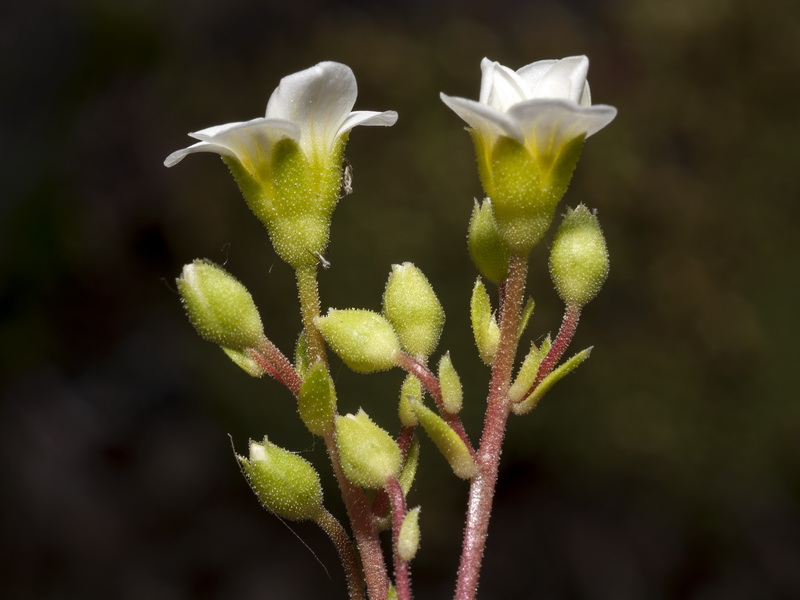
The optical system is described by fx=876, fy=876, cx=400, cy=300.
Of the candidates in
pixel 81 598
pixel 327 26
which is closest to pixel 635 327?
pixel 327 26

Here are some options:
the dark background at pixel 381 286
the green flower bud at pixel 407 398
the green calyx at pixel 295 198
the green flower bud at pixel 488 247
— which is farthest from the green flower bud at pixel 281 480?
the dark background at pixel 381 286

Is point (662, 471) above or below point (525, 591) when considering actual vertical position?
above

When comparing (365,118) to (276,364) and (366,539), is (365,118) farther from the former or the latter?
(366,539)

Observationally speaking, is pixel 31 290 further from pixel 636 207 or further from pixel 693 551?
pixel 693 551

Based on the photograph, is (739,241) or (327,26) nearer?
(739,241)

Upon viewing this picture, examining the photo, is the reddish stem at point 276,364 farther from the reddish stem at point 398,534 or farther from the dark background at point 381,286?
the dark background at point 381,286

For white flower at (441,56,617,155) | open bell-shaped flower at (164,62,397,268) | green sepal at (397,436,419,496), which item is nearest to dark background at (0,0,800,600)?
green sepal at (397,436,419,496)

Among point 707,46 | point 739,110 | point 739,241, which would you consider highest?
point 707,46

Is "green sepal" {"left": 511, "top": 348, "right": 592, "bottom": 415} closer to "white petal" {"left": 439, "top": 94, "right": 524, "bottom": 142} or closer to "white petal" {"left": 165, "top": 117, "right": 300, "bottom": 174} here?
"white petal" {"left": 439, "top": 94, "right": 524, "bottom": 142}

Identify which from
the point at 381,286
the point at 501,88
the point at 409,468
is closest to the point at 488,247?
the point at 501,88
